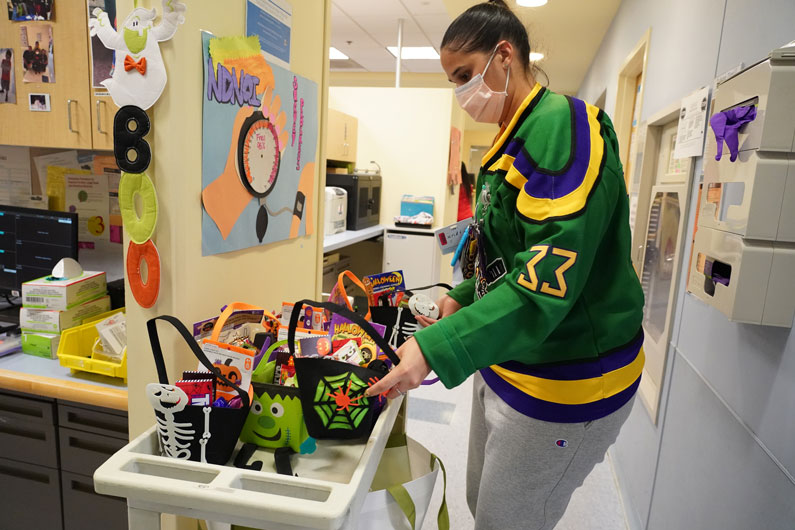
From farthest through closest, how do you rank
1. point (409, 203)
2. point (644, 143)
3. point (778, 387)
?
point (409, 203)
point (644, 143)
point (778, 387)

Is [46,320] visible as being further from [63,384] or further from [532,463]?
[532,463]

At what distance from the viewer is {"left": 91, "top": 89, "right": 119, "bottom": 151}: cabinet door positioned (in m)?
1.43

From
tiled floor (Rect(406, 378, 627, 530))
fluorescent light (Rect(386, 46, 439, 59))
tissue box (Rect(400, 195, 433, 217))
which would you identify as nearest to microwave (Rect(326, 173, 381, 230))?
tissue box (Rect(400, 195, 433, 217))

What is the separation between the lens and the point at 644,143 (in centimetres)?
239

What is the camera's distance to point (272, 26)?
131 centimetres

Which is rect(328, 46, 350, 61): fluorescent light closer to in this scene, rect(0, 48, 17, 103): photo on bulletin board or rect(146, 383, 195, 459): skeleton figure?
rect(0, 48, 17, 103): photo on bulletin board

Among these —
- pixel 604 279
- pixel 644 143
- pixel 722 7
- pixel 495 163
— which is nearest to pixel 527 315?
pixel 604 279

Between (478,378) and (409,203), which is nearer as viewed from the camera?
(478,378)

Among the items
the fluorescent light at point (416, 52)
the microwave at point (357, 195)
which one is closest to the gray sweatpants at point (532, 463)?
the microwave at point (357, 195)

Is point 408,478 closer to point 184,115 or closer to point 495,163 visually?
point 495,163

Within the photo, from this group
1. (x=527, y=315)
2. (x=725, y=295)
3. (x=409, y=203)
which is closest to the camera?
(x=527, y=315)

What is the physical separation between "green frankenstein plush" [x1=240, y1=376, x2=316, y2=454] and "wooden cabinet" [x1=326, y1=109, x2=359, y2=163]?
284 cm

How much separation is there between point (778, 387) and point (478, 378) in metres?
0.60

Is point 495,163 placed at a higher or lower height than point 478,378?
higher
